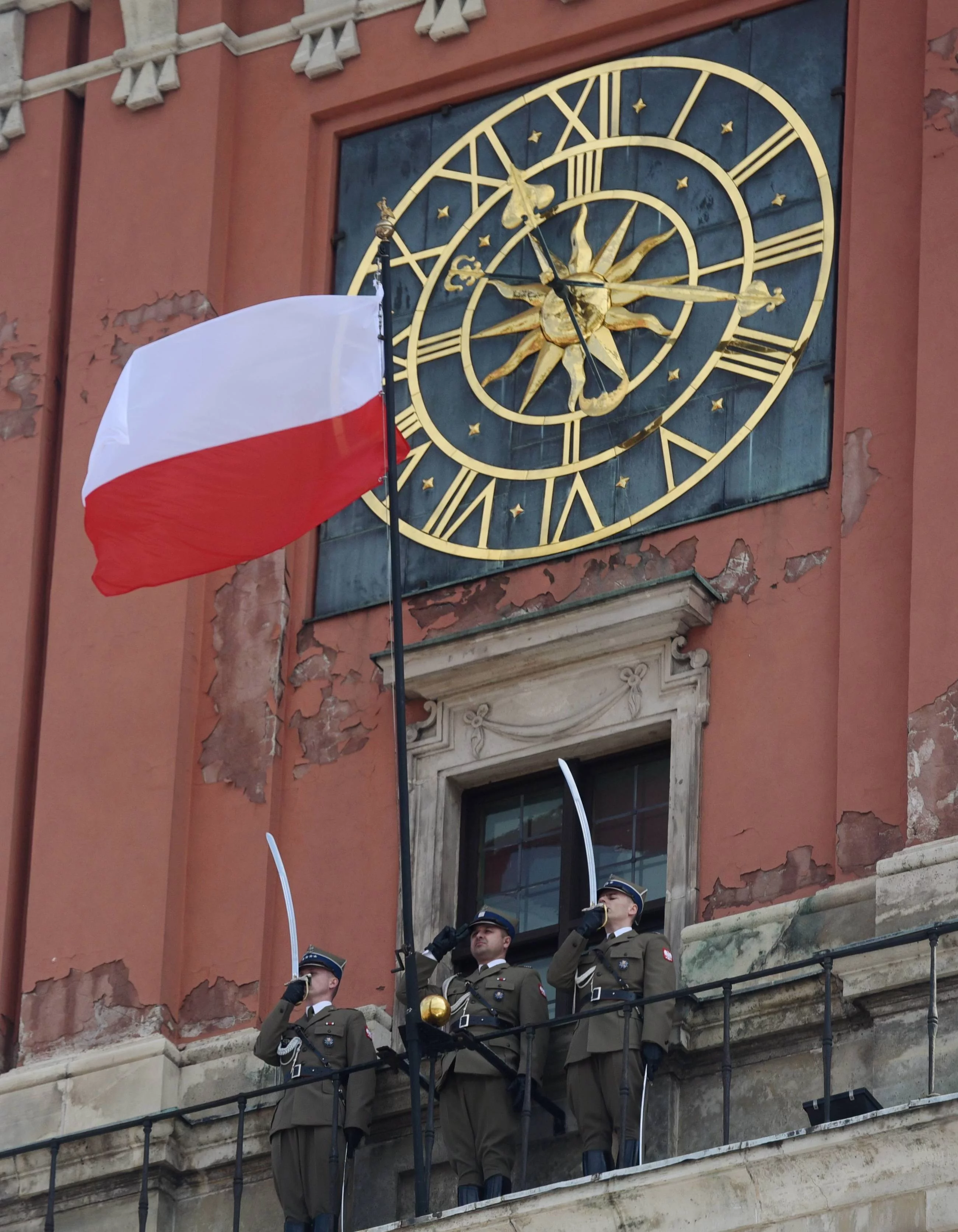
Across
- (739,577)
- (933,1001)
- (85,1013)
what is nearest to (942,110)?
(739,577)

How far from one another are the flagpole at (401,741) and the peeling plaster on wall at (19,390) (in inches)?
95.4

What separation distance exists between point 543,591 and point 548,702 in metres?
0.47

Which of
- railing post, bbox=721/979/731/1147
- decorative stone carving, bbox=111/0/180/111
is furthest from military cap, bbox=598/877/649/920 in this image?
decorative stone carving, bbox=111/0/180/111

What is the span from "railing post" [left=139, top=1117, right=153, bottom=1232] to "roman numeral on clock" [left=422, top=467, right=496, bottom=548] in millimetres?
2760

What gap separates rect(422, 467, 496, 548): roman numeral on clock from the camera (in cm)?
1622

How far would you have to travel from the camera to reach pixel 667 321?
16188 mm

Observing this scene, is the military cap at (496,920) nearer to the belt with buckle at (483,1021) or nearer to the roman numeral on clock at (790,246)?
the belt with buckle at (483,1021)

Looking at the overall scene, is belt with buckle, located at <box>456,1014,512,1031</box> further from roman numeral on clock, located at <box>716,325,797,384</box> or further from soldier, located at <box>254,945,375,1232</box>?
roman numeral on clock, located at <box>716,325,797,384</box>

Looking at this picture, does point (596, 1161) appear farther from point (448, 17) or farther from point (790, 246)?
point (448, 17)

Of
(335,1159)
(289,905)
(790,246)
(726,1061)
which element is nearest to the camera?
(726,1061)

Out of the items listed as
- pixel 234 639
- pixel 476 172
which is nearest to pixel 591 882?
pixel 234 639

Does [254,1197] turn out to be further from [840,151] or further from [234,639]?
[840,151]

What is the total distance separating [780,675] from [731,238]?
6.48 ft

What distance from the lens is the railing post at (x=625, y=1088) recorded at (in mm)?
13852
